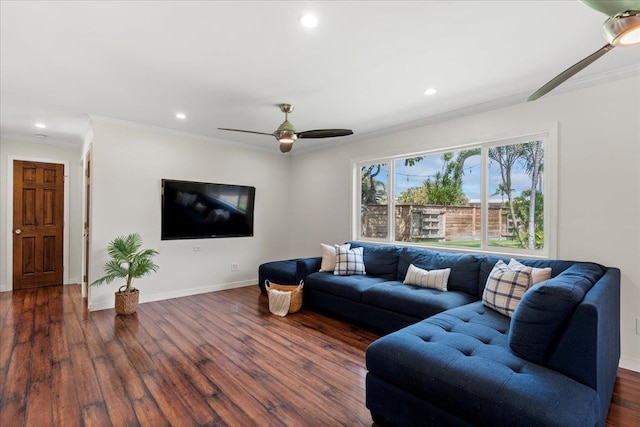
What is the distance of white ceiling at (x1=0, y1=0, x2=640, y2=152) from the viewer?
6.40 feet

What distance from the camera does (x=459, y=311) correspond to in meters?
2.61

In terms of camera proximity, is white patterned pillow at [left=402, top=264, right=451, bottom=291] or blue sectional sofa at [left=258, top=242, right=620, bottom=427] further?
white patterned pillow at [left=402, top=264, right=451, bottom=291]

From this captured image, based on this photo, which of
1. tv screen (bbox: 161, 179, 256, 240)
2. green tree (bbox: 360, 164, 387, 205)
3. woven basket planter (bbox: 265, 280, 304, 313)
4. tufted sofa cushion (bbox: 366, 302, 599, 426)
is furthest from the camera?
green tree (bbox: 360, 164, 387, 205)

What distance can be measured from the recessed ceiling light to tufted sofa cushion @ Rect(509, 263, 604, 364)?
2.10 metres

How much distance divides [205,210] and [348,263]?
248cm

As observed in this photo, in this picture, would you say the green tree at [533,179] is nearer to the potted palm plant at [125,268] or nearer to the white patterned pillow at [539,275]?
the white patterned pillow at [539,275]

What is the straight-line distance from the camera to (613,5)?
1309 millimetres

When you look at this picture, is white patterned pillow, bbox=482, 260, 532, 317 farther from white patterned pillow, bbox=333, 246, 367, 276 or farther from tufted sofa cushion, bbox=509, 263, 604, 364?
white patterned pillow, bbox=333, 246, 367, 276

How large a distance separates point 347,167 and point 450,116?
1.78 metres

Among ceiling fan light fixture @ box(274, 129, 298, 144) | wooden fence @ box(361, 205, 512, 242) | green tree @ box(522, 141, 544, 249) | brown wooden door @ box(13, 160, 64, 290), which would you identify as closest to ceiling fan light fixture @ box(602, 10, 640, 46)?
green tree @ box(522, 141, 544, 249)

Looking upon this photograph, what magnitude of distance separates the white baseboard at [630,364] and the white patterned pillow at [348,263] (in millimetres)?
2557

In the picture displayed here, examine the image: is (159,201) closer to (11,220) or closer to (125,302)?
(125,302)

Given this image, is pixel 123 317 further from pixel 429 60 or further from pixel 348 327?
pixel 429 60

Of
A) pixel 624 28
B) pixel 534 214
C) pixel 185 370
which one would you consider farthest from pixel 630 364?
pixel 185 370
